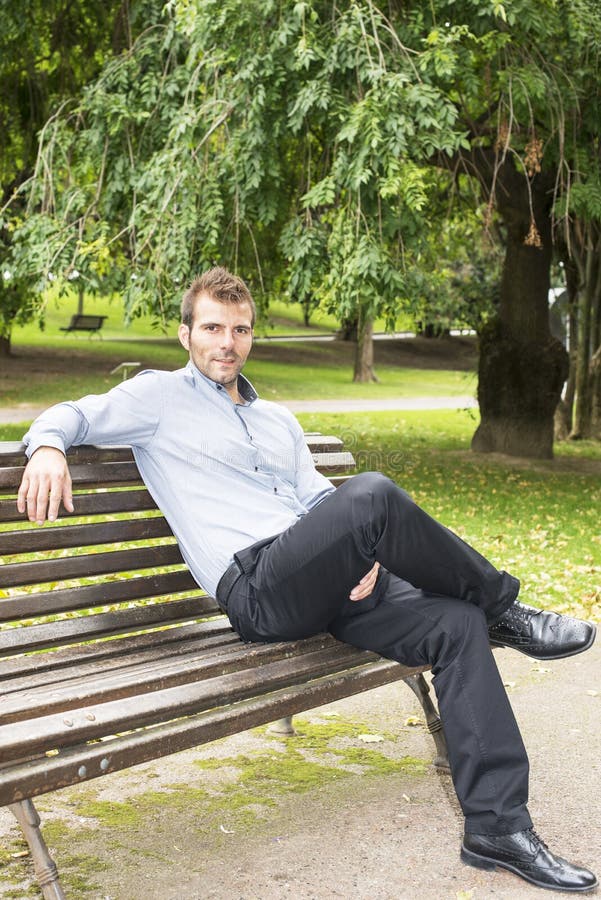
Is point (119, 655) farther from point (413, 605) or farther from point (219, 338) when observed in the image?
point (219, 338)

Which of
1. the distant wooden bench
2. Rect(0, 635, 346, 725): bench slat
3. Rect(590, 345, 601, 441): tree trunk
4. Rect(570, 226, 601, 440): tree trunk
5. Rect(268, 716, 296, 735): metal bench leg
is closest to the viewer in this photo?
Rect(0, 635, 346, 725): bench slat

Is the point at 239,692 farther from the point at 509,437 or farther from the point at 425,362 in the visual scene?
the point at 425,362

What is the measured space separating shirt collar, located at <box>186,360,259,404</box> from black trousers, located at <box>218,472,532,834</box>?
2.02 feet

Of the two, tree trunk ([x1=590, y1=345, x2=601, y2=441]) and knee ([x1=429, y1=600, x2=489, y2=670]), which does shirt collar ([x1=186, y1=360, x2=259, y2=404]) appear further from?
tree trunk ([x1=590, y1=345, x2=601, y2=441])

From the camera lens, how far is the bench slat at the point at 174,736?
260cm

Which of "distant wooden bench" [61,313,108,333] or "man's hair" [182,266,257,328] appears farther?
"distant wooden bench" [61,313,108,333]

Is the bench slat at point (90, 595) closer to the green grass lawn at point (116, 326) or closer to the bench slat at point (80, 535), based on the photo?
the bench slat at point (80, 535)

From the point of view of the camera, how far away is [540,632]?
3.64 meters

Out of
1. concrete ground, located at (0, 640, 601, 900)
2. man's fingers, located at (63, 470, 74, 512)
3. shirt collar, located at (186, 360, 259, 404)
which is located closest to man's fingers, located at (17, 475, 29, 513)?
man's fingers, located at (63, 470, 74, 512)

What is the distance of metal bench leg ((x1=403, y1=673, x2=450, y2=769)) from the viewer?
4.05 m

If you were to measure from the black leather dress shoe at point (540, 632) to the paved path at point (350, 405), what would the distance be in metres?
15.0

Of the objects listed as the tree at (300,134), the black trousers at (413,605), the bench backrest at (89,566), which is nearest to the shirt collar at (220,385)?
the bench backrest at (89,566)

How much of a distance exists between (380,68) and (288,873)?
7.62m

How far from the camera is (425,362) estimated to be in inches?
1768
